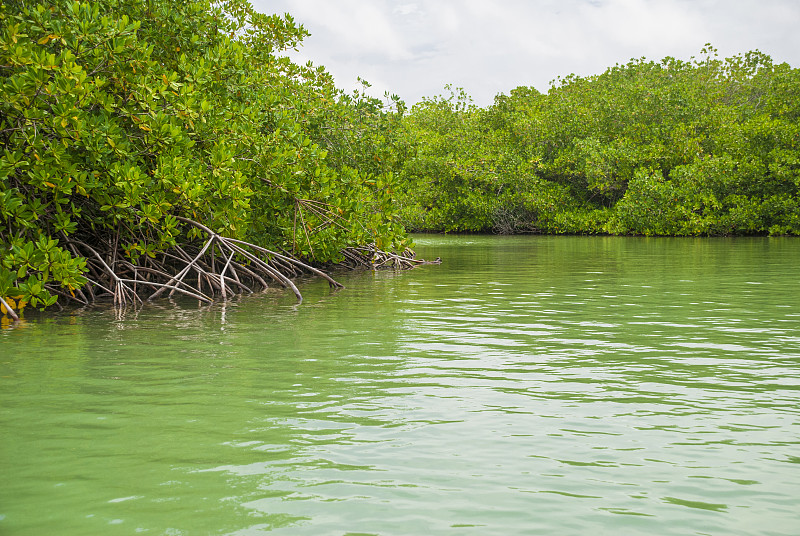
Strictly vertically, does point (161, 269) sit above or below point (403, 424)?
above

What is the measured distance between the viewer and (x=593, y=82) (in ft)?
143

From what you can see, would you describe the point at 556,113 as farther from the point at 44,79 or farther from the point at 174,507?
the point at 174,507

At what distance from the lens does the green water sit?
310 cm

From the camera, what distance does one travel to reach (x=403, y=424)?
431 centimetres

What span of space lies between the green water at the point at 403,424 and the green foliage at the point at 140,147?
133 cm

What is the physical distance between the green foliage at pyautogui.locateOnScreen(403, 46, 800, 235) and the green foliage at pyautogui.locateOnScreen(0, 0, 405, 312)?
19.3 meters

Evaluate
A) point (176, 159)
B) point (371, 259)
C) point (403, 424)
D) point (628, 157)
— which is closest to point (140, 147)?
point (176, 159)

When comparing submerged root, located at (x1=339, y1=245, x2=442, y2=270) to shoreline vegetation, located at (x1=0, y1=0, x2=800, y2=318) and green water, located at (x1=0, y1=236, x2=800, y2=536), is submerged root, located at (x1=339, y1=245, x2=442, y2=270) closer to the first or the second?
shoreline vegetation, located at (x1=0, y1=0, x2=800, y2=318)

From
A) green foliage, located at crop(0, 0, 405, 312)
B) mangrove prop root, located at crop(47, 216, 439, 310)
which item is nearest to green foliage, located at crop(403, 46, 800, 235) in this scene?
green foliage, located at crop(0, 0, 405, 312)

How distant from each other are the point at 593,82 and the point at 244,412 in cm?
4206

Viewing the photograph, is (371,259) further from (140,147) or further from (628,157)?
(628,157)

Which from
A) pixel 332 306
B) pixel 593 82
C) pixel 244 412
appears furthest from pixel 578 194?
pixel 244 412

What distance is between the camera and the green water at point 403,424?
10.2 ft

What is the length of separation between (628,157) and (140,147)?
88.5ft
